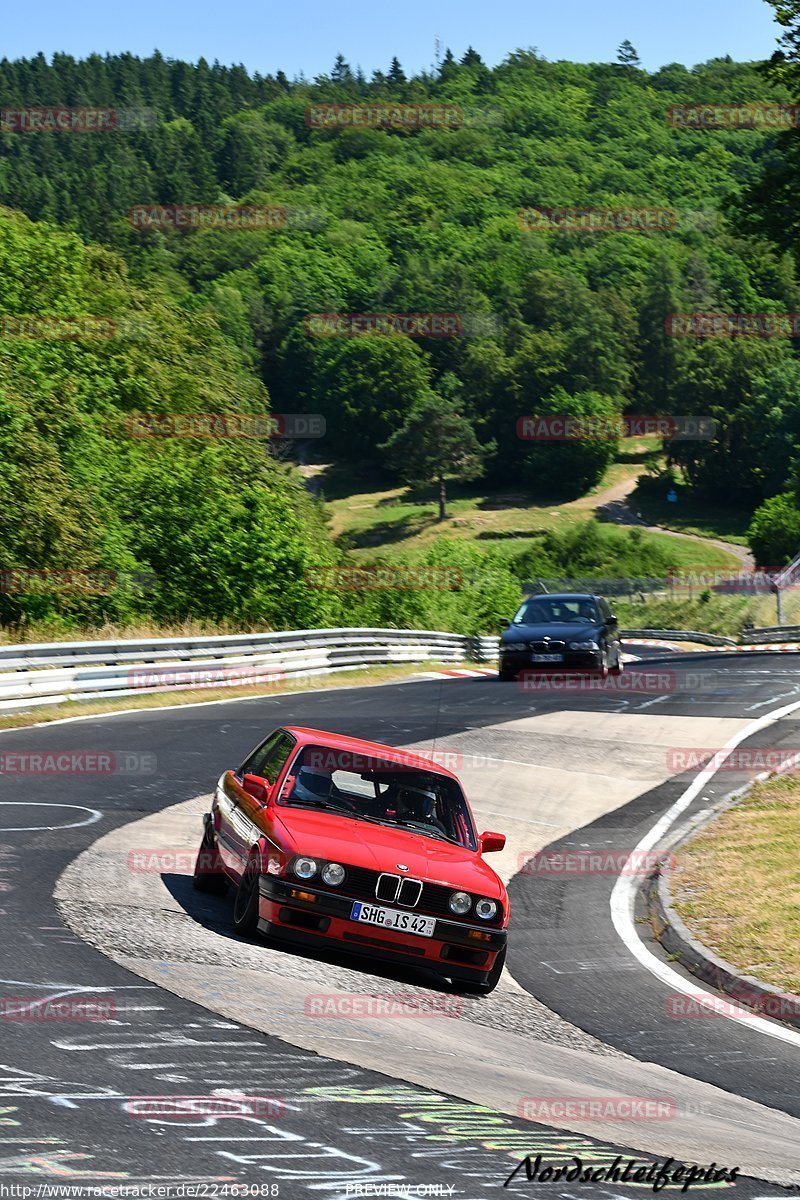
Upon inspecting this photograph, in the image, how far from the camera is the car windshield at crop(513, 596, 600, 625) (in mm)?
26406

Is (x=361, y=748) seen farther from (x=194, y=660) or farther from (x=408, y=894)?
(x=194, y=660)

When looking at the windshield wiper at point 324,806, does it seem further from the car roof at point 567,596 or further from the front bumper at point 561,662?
the car roof at point 567,596

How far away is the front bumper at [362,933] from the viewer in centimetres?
854

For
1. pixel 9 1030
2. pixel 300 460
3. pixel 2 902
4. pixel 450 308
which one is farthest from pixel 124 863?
pixel 450 308

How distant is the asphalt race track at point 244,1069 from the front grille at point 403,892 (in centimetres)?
63

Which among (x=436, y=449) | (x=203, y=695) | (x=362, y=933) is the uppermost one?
(x=436, y=449)

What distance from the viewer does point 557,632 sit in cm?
2606

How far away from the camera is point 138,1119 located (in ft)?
17.7

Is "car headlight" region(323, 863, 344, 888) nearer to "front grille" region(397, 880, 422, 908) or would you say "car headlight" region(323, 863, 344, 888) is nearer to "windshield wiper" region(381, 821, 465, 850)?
"front grille" region(397, 880, 422, 908)

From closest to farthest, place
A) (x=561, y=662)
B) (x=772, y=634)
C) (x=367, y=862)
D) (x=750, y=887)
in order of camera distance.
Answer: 1. (x=367, y=862)
2. (x=750, y=887)
3. (x=561, y=662)
4. (x=772, y=634)

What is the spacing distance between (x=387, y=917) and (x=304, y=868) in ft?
1.91

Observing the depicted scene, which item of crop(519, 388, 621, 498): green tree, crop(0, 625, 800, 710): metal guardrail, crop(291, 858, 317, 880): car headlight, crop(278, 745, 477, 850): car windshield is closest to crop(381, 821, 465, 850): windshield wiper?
crop(278, 745, 477, 850): car windshield

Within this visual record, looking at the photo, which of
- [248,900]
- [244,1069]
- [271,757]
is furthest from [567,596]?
[244,1069]

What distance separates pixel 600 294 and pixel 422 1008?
548 feet
